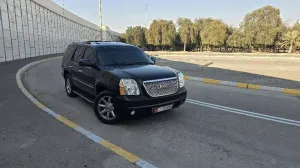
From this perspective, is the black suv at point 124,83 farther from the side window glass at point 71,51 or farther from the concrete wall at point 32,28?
the concrete wall at point 32,28

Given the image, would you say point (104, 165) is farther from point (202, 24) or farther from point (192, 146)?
point (202, 24)

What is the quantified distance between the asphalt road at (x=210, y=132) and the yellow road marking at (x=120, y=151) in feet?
0.39

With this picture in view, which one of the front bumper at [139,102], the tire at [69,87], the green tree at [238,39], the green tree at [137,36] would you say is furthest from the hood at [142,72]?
the green tree at [137,36]

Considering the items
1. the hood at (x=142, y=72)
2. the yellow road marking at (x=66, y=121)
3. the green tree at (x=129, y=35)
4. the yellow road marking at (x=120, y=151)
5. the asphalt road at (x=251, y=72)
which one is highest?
the green tree at (x=129, y=35)

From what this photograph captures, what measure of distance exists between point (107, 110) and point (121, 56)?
165cm

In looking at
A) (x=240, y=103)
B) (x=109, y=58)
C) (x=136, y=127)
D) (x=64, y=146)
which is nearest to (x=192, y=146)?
(x=136, y=127)

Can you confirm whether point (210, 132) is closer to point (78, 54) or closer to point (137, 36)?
point (78, 54)

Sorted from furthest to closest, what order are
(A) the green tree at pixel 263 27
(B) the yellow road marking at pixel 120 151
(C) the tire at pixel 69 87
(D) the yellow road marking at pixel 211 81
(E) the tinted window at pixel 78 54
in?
(A) the green tree at pixel 263 27
(D) the yellow road marking at pixel 211 81
(C) the tire at pixel 69 87
(E) the tinted window at pixel 78 54
(B) the yellow road marking at pixel 120 151

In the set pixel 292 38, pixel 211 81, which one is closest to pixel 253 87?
pixel 211 81

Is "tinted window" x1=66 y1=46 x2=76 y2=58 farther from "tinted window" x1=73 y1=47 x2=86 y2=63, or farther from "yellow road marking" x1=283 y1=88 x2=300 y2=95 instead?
"yellow road marking" x1=283 y1=88 x2=300 y2=95

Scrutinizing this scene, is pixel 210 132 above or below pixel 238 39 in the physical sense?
below

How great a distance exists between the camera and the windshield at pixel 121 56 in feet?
19.1

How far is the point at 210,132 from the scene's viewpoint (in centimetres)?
474

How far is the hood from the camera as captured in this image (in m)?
4.88
